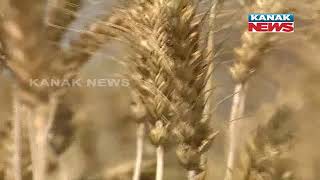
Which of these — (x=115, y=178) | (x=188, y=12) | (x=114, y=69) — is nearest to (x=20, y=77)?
(x=188, y=12)

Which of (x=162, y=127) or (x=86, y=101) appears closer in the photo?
(x=162, y=127)

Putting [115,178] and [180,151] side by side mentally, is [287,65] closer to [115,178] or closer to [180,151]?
[115,178]

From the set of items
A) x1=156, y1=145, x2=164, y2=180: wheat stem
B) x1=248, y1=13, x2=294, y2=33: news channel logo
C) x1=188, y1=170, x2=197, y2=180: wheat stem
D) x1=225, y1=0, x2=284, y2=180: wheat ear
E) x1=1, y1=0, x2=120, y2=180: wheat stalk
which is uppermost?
x1=248, y1=13, x2=294, y2=33: news channel logo

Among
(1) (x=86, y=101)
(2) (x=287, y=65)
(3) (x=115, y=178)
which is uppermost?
(2) (x=287, y=65)

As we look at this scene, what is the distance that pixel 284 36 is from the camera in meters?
0.93

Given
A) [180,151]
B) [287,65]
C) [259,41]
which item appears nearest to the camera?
[180,151]

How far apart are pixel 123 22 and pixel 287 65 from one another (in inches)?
22.2

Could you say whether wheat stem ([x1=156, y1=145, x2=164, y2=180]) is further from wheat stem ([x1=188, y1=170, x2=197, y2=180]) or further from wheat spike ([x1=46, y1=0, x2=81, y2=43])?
wheat spike ([x1=46, y1=0, x2=81, y2=43])

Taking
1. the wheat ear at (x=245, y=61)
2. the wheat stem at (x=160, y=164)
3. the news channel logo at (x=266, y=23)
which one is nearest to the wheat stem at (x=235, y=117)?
the wheat ear at (x=245, y=61)

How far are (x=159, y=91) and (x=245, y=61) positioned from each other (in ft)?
1.07

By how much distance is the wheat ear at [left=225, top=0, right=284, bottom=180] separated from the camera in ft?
2.83

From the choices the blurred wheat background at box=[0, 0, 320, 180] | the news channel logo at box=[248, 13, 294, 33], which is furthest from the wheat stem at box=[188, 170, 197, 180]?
the news channel logo at box=[248, 13, 294, 33]

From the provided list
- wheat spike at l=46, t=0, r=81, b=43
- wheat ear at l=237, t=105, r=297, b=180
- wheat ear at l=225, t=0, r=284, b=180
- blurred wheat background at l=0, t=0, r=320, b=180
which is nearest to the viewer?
blurred wheat background at l=0, t=0, r=320, b=180

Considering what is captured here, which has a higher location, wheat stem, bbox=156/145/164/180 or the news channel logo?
the news channel logo
